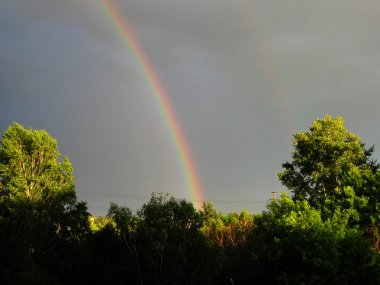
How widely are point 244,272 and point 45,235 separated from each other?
16.5m

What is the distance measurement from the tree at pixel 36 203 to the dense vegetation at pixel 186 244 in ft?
0.33

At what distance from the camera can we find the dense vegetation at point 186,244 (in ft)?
108

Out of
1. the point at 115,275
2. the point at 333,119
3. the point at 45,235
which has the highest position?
the point at 333,119

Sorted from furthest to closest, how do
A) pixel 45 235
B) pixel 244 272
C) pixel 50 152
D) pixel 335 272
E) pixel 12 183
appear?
pixel 50 152
pixel 12 183
pixel 244 272
pixel 45 235
pixel 335 272

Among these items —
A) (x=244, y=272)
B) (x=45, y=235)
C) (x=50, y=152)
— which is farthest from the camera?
(x=50, y=152)

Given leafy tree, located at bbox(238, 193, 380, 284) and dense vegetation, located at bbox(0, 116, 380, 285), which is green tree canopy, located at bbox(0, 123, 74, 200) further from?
leafy tree, located at bbox(238, 193, 380, 284)

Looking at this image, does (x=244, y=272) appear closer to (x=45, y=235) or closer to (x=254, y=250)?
(x=254, y=250)

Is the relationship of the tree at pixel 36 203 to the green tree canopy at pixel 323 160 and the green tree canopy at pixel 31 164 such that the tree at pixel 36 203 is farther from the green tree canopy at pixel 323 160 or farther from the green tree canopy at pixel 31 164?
the green tree canopy at pixel 323 160

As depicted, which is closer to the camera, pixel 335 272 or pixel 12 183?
pixel 335 272

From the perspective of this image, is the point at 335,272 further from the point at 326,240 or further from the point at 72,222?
the point at 72,222

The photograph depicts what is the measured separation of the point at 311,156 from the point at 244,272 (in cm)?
1977

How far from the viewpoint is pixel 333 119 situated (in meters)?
55.8

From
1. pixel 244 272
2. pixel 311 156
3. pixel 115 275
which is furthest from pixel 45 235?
pixel 311 156

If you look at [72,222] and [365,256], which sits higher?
[72,222]
